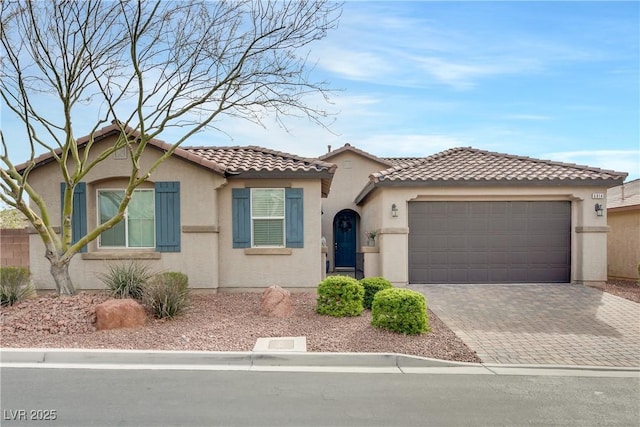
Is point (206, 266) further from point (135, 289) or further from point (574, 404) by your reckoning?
point (574, 404)

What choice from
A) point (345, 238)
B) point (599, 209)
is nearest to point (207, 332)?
point (599, 209)

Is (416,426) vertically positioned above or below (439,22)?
below

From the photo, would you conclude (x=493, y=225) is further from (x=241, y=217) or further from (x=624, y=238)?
(x=241, y=217)

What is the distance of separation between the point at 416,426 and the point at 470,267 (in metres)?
8.72

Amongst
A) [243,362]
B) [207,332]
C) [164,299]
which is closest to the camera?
[243,362]

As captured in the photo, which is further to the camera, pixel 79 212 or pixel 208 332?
pixel 79 212

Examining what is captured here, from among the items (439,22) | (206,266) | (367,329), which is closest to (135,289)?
(206,266)

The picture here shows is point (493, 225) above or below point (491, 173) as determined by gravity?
below

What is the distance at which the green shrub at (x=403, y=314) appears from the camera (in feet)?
22.9

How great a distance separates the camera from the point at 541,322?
26.9 feet

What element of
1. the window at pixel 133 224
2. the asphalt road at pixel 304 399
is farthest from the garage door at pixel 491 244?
the window at pixel 133 224

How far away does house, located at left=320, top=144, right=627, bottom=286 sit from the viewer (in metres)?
11.8

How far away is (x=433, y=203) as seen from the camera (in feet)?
40.0

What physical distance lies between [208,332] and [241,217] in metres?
4.25
